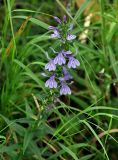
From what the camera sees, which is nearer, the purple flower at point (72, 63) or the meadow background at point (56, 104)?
the purple flower at point (72, 63)

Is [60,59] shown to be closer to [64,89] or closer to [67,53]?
[67,53]

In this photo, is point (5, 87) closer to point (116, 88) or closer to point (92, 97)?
point (92, 97)

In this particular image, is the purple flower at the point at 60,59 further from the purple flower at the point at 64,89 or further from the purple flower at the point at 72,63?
the purple flower at the point at 64,89

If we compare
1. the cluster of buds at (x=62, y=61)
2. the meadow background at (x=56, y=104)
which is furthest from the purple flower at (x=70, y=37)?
the meadow background at (x=56, y=104)

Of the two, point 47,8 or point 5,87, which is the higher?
point 47,8

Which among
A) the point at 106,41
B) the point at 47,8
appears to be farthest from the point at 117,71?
the point at 47,8

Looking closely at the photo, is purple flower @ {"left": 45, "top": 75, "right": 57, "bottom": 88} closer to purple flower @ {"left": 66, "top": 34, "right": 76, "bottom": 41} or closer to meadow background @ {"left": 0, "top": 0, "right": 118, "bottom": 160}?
meadow background @ {"left": 0, "top": 0, "right": 118, "bottom": 160}

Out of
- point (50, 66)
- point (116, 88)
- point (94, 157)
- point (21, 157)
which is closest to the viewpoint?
point (50, 66)
